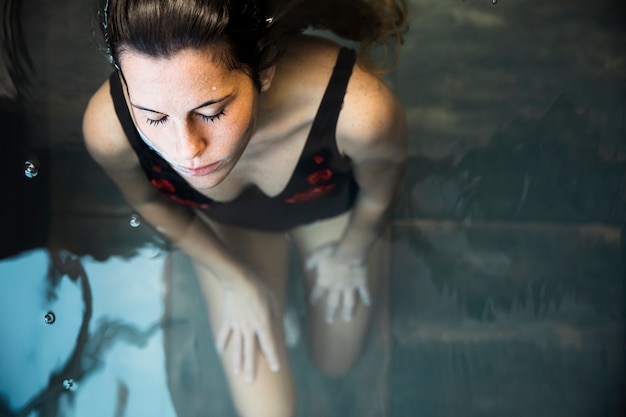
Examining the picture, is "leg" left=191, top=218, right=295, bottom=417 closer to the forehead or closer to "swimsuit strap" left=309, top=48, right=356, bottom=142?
"swimsuit strap" left=309, top=48, right=356, bottom=142

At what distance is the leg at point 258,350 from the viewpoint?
764 millimetres

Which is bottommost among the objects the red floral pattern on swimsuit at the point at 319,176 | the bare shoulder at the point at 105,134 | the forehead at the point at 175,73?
the red floral pattern on swimsuit at the point at 319,176

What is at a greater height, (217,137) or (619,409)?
(217,137)

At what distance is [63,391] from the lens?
0.78 metres

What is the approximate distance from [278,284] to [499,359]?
0.27 meters

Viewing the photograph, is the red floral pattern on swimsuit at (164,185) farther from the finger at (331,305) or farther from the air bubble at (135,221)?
the finger at (331,305)

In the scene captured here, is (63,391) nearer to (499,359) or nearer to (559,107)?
(499,359)

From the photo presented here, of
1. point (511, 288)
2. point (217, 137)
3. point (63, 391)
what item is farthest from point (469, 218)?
point (63, 391)

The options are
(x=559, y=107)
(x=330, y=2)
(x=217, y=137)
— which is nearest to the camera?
(x=217, y=137)

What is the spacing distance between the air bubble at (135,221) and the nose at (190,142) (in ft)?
0.79

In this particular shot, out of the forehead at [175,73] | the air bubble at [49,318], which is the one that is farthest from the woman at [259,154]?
the air bubble at [49,318]

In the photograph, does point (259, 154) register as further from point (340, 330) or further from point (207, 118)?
point (340, 330)

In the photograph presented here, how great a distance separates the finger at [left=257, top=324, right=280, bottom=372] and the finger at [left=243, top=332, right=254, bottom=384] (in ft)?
0.03

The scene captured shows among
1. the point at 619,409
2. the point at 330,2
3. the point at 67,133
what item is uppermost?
the point at 330,2
